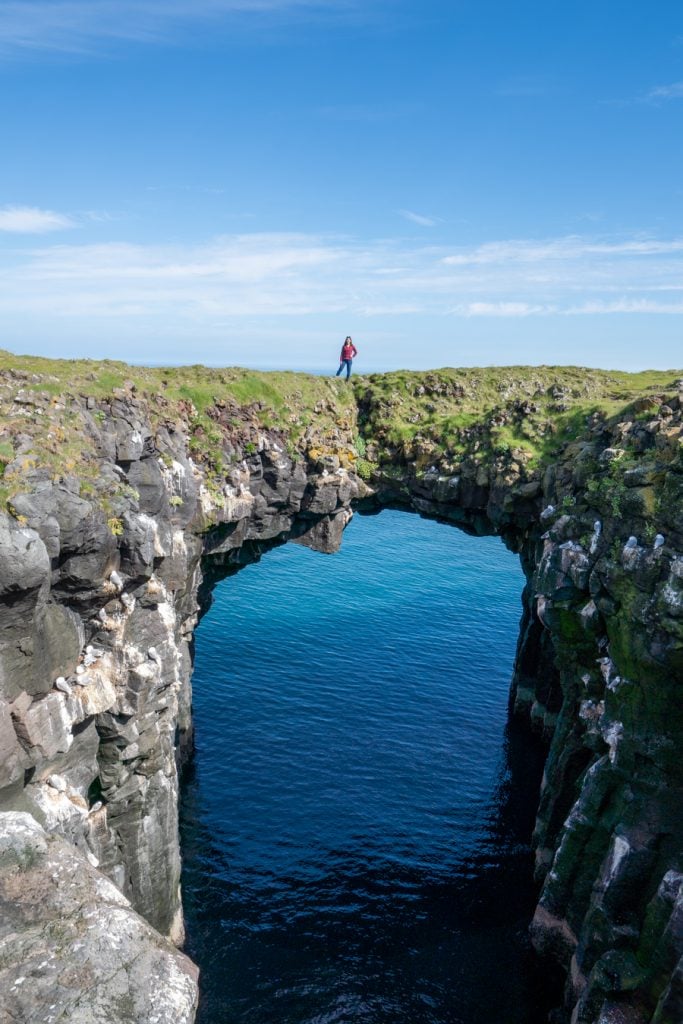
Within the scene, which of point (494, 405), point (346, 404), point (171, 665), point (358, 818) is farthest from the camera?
point (346, 404)

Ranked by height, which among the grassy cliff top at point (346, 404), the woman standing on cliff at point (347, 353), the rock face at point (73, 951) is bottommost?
the rock face at point (73, 951)

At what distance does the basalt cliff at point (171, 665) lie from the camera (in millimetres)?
15156

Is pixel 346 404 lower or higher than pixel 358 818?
higher

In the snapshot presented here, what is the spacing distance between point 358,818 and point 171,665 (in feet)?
62.8

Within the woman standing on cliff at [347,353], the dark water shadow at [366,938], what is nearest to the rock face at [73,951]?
the dark water shadow at [366,938]

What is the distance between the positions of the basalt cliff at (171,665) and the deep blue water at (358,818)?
11.3 feet

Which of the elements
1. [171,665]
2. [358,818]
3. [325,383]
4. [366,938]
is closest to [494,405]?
[325,383]

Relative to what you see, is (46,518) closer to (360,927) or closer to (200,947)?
(200,947)

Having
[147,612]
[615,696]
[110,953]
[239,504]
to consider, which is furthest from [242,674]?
[110,953]

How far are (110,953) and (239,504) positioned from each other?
3256cm

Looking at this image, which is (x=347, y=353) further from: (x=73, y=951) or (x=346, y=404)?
(x=73, y=951)

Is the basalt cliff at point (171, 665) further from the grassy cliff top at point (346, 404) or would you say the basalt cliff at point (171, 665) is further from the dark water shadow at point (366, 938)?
the dark water shadow at point (366, 938)

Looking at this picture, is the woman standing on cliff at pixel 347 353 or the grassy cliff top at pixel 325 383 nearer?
the grassy cliff top at pixel 325 383

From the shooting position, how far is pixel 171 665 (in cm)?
3200
